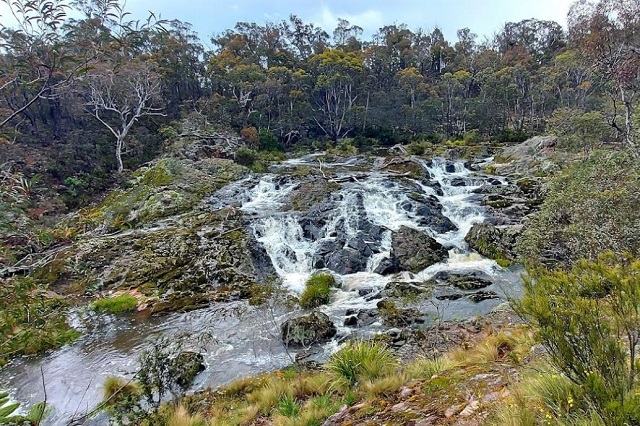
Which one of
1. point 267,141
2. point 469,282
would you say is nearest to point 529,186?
point 469,282

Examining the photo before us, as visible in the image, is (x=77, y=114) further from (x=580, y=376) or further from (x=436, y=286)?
(x=580, y=376)

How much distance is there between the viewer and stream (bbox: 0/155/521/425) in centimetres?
745

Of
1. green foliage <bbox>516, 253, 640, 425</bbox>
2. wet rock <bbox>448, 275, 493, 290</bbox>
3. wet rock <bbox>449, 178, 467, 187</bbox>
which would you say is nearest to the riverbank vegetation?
green foliage <bbox>516, 253, 640, 425</bbox>

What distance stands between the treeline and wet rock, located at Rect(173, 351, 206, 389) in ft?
58.2

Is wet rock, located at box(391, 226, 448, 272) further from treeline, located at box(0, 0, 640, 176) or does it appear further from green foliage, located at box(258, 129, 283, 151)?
green foliage, located at box(258, 129, 283, 151)

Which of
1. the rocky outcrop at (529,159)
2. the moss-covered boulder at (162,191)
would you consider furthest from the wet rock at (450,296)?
the moss-covered boulder at (162,191)

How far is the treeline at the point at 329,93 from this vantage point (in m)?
24.8

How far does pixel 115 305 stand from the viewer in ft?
34.0

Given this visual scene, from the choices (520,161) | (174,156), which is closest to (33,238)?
(174,156)

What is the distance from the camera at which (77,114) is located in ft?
86.5

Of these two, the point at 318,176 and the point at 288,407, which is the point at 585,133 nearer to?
the point at 318,176

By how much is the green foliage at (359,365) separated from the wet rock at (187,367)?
2.90 m

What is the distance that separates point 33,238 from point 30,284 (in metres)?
0.64

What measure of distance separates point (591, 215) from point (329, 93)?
33.9m
